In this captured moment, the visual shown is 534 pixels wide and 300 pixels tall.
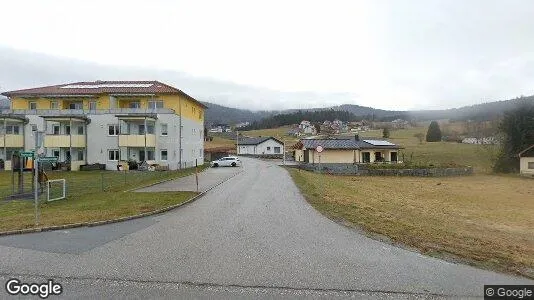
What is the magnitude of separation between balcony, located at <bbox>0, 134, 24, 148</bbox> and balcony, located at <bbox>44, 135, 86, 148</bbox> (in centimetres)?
362

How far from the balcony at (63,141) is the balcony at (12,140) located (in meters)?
3.62

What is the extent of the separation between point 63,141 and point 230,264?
38.9 meters

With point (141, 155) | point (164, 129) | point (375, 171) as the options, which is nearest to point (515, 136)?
point (375, 171)

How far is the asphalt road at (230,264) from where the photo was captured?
6.45m

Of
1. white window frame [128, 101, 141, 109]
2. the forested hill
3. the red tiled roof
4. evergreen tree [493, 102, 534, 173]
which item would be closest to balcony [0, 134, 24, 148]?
the red tiled roof

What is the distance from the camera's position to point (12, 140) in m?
41.4

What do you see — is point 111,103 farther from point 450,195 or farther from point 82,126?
point 450,195

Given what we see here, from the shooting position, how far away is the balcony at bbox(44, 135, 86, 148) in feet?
132

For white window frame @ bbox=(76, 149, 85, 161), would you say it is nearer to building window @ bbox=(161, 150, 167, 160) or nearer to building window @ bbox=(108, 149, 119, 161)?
building window @ bbox=(108, 149, 119, 161)

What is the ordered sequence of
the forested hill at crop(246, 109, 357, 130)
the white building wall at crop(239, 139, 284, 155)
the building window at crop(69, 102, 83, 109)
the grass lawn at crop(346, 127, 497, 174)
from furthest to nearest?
the forested hill at crop(246, 109, 357, 130) < the white building wall at crop(239, 139, 284, 155) < the grass lawn at crop(346, 127, 497, 174) < the building window at crop(69, 102, 83, 109)

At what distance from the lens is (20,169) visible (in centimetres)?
1977

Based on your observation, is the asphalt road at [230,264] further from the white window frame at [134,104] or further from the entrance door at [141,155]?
the white window frame at [134,104]

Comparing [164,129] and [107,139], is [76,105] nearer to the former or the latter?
[107,139]

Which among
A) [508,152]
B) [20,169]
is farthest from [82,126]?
[508,152]
